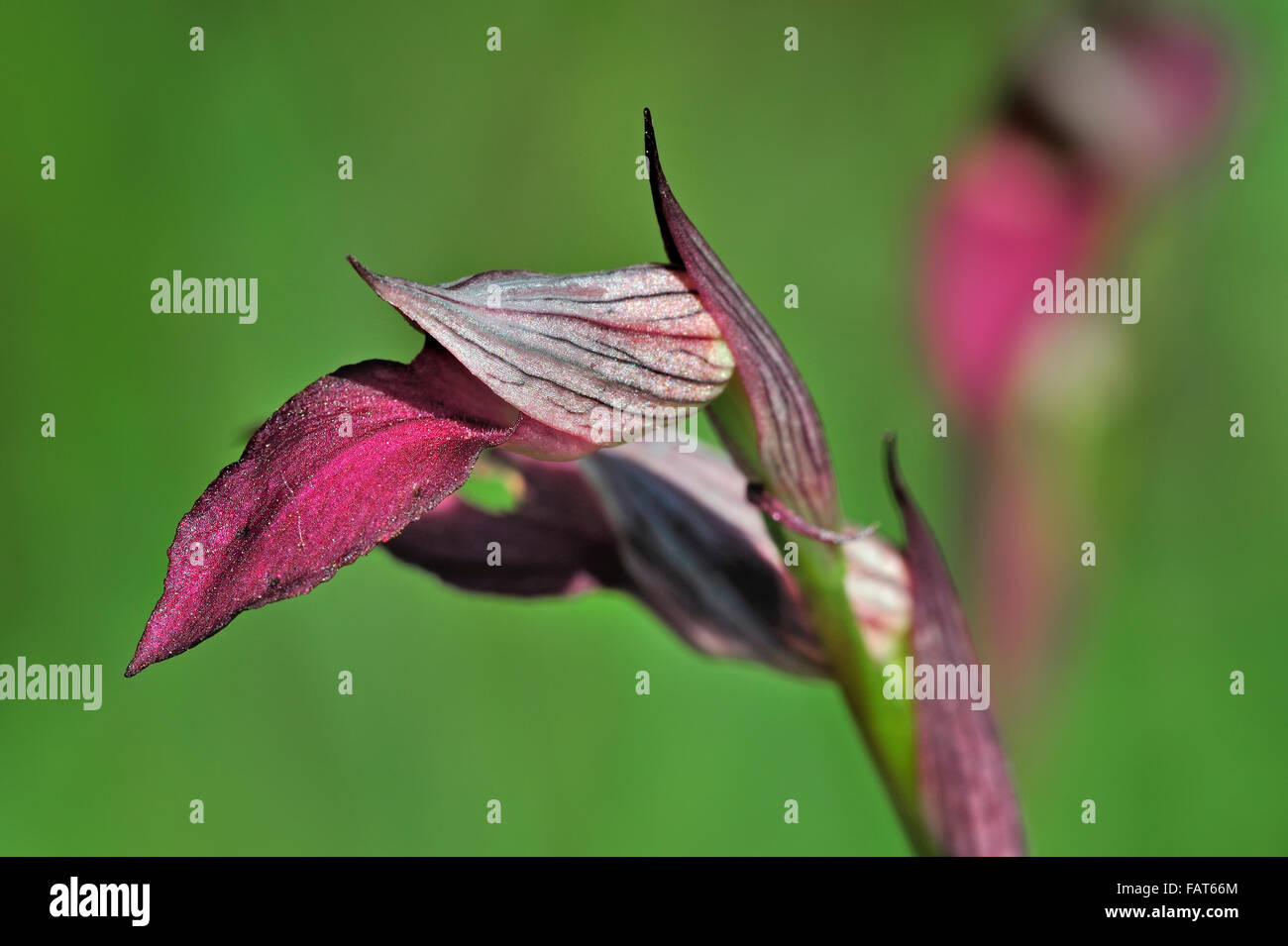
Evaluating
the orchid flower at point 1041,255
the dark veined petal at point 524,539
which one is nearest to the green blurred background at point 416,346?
Answer: the orchid flower at point 1041,255

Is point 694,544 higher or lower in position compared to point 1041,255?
lower

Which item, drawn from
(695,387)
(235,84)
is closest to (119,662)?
(235,84)

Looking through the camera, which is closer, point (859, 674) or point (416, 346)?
point (859, 674)

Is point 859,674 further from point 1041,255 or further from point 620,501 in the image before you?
point 1041,255

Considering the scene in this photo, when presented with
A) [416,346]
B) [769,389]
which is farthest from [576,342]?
[416,346]

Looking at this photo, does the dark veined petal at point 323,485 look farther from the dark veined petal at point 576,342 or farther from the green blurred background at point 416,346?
the green blurred background at point 416,346

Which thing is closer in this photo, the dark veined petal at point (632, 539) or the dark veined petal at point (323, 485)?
the dark veined petal at point (323, 485)

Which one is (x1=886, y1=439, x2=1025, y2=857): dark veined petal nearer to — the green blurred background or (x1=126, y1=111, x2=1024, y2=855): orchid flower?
(x1=126, y1=111, x2=1024, y2=855): orchid flower
